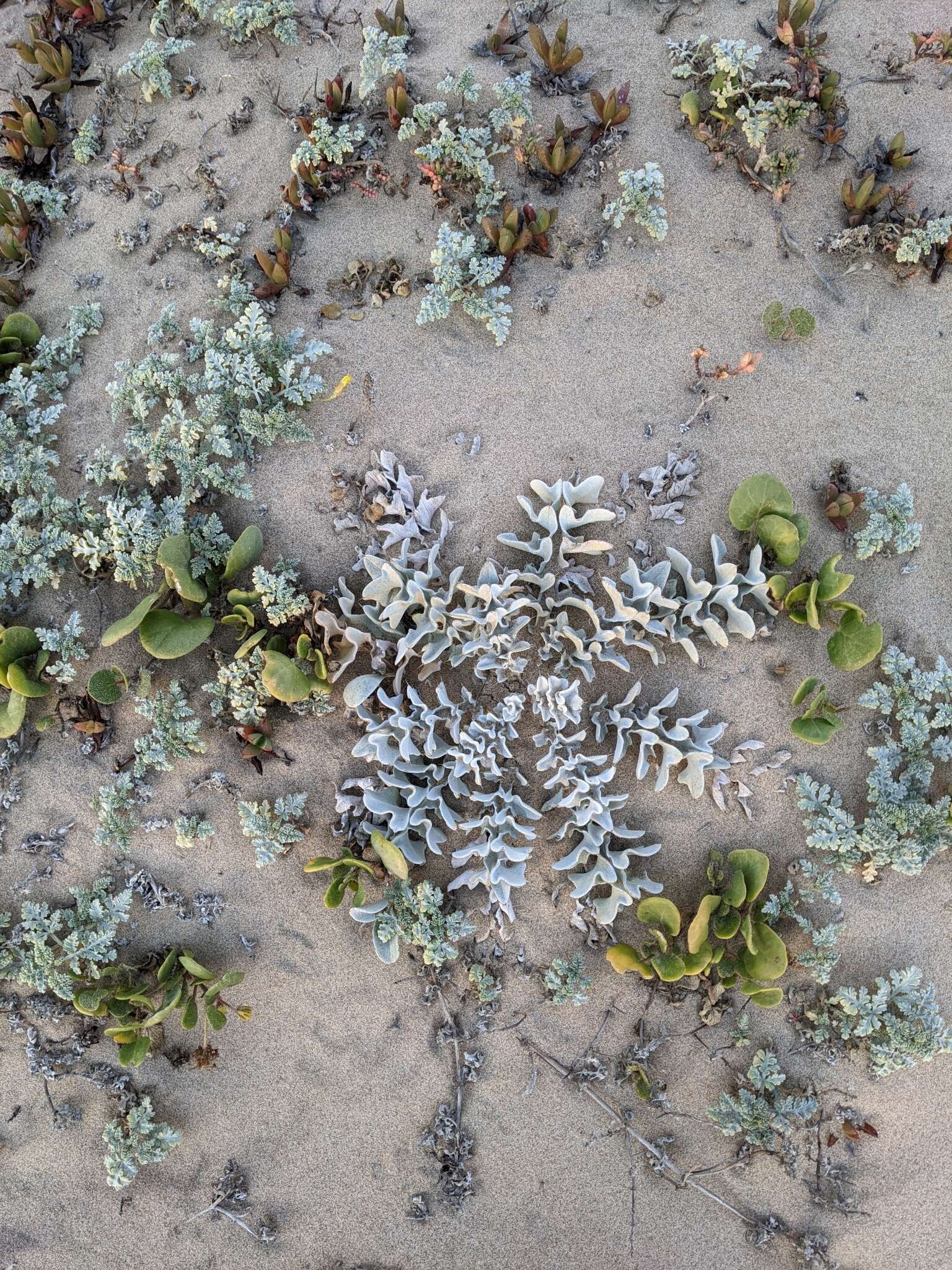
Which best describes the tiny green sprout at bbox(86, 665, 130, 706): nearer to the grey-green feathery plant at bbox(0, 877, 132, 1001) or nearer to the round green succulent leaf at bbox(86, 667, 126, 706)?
the round green succulent leaf at bbox(86, 667, 126, 706)

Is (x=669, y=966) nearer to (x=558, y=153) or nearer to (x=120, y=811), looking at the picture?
(x=120, y=811)

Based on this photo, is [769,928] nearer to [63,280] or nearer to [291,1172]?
[291,1172]

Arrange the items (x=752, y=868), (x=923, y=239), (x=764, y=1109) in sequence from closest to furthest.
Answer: (x=752, y=868) < (x=764, y=1109) < (x=923, y=239)

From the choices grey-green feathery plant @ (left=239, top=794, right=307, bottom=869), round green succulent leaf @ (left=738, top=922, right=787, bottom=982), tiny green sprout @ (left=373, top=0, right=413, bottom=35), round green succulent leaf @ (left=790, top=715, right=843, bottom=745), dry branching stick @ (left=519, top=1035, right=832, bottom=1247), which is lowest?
dry branching stick @ (left=519, top=1035, right=832, bottom=1247)

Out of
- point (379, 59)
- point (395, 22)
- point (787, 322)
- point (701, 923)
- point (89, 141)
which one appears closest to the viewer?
point (701, 923)

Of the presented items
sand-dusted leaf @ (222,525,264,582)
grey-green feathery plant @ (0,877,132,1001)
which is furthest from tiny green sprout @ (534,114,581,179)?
grey-green feathery plant @ (0,877,132,1001)

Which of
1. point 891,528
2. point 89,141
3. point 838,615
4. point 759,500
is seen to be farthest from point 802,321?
point 89,141

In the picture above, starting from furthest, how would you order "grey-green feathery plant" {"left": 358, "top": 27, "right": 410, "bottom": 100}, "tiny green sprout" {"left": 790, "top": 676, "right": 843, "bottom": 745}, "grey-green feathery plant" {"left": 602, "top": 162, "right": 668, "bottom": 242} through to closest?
"grey-green feathery plant" {"left": 358, "top": 27, "right": 410, "bottom": 100}, "grey-green feathery plant" {"left": 602, "top": 162, "right": 668, "bottom": 242}, "tiny green sprout" {"left": 790, "top": 676, "right": 843, "bottom": 745}
